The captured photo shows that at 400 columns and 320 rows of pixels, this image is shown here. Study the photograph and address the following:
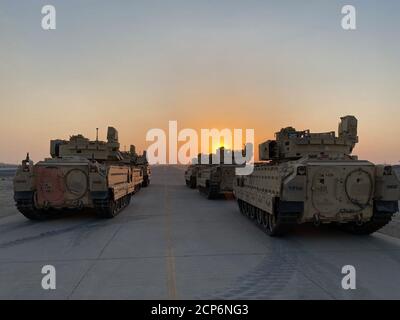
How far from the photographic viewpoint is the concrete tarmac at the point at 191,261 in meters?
5.66

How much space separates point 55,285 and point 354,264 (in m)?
5.08

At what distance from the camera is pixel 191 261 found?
7.39 meters

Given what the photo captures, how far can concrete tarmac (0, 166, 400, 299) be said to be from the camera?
5656 mm

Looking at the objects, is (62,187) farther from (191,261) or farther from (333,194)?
(333,194)

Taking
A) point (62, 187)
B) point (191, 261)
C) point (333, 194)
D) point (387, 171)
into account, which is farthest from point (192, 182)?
point (191, 261)

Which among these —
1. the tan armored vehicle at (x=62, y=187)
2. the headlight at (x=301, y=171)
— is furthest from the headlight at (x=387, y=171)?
the tan armored vehicle at (x=62, y=187)

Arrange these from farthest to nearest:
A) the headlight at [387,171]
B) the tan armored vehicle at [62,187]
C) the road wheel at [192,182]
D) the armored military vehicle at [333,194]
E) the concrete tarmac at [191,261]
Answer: the road wheel at [192,182], the tan armored vehicle at [62,187], the headlight at [387,171], the armored military vehicle at [333,194], the concrete tarmac at [191,261]

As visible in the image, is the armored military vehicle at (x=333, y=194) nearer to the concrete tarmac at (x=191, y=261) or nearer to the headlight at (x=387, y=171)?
the headlight at (x=387, y=171)

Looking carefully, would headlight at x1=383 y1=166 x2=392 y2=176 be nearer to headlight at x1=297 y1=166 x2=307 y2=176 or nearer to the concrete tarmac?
the concrete tarmac

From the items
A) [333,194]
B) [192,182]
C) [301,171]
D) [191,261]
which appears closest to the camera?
[191,261]

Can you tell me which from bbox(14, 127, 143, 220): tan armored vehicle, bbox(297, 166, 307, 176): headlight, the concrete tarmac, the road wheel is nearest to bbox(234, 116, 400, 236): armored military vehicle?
bbox(297, 166, 307, 176): headlight

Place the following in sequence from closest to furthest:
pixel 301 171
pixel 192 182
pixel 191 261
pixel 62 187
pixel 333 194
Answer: pixel 191 261 → pixel 301 171 → pixel 333 194 → pixel 62 187 → pixel 192 182
